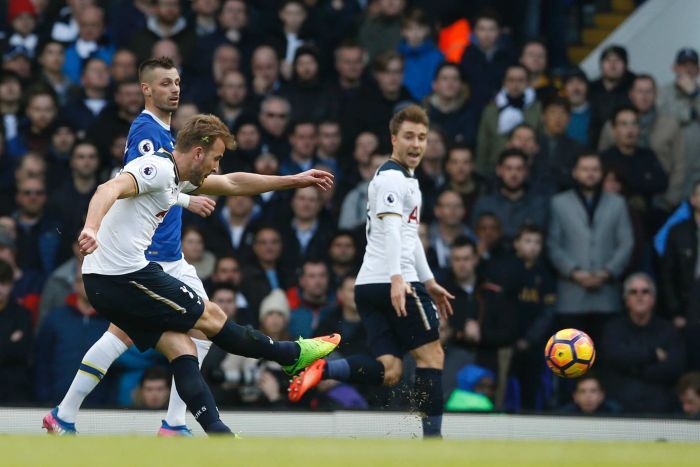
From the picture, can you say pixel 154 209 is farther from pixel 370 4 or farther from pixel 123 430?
pixel 370 4

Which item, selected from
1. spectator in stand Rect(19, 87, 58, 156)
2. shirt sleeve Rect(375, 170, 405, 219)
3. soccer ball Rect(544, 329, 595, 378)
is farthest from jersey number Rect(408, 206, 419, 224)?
spectator in stand Rect(19, 87, 58, 156)

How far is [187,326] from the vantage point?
8.78 meters

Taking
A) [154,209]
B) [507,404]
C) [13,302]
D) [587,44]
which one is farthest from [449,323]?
[587,44]

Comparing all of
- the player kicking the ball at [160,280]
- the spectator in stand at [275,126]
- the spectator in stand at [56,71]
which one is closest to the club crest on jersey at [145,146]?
the player kicking the ball at [160,280]

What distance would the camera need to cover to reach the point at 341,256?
1362 cm

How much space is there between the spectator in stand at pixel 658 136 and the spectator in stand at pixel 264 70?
3.58 meters

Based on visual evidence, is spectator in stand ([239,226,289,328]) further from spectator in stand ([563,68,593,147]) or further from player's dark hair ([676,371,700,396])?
player's dark hair ([676,371,700,396])

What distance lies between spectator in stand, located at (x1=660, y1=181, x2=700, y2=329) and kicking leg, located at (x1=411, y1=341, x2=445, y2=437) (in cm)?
416

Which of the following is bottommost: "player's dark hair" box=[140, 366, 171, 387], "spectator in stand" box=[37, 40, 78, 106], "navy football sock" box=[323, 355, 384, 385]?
"player's dark hair" box=[140, 366, 171, 387]

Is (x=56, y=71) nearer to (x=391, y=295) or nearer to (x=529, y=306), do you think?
(x=529, y=306)

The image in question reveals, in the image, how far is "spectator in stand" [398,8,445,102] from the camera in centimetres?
1583

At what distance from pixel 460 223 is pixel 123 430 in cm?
421

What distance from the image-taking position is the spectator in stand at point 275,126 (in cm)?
1471

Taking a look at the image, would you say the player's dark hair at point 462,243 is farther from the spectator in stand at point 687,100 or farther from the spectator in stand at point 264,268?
the spectator in stand at point 687,100
